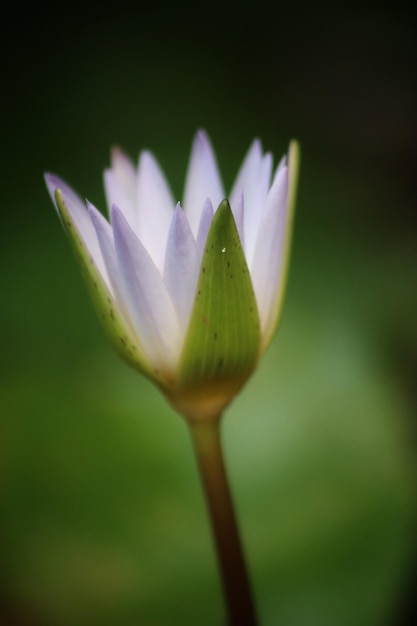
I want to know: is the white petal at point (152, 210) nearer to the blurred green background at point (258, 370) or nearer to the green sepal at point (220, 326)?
the green sepal at point (220, 326)

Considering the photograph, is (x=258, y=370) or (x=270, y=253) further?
(x=258, y=370)

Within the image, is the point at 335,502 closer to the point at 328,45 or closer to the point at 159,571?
the point at 159,571

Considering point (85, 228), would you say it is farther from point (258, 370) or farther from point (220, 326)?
point (258, 370)

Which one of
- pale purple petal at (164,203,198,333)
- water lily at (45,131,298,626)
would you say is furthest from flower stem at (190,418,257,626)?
pale purple petal at (164,203,198,333)

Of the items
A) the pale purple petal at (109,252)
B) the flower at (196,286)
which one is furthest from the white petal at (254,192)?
the pale purple petal at (109,252)

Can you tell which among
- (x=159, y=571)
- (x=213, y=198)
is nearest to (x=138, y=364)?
(x=213, y=198)

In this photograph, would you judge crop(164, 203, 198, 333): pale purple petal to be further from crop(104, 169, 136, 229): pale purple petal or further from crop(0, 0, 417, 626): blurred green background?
crop(0, 0, 417, 626): blurred green background

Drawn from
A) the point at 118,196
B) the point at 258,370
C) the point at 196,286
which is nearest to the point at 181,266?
the point at 196,286
